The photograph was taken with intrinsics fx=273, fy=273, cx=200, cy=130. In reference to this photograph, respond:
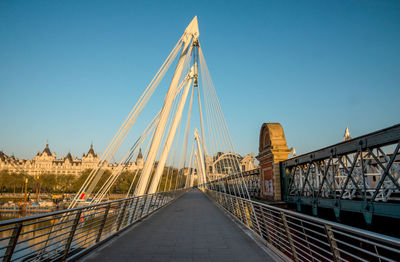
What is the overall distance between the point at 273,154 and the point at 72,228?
492 inches

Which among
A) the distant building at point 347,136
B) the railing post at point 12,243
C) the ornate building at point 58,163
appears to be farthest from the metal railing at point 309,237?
the ornate building at point 58,163

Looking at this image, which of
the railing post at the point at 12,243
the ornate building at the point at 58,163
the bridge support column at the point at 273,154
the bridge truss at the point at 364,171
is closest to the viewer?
the railing post at the point at 12,243

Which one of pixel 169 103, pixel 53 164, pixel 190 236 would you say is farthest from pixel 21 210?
pixel 53 164

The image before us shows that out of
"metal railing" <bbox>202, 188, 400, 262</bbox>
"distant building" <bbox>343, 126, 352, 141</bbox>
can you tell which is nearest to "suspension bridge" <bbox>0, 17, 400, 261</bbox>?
"metal railing" <bbox>202, 188, 400, 262</bbox>

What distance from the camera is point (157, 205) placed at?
49.5ft

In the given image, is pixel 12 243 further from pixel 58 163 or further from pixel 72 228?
pixel 58 163

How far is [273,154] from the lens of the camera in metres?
15.7

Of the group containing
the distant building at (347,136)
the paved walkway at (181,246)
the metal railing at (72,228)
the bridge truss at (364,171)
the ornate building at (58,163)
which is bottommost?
the paved walkway at (181,246)

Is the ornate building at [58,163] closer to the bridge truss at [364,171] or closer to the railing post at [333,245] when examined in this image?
the bridge truss at [364,171]

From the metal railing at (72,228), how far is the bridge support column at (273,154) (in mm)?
6988

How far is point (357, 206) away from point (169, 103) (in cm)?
870

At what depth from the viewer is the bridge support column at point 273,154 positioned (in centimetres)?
1552

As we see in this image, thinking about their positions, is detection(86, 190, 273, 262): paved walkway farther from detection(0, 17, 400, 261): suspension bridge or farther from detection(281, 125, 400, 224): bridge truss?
detection(281, 125, 400, 224): bridge truss

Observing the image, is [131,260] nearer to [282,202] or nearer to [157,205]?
[157,205]
